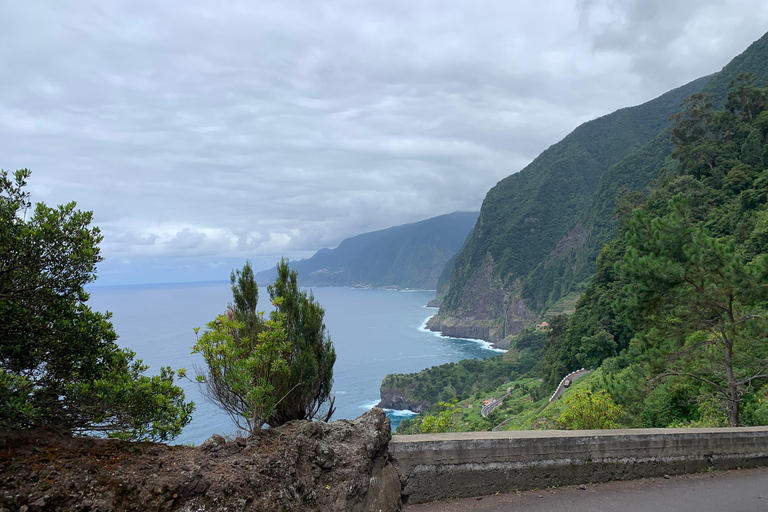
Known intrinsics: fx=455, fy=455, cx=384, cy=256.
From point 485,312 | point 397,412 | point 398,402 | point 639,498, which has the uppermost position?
point 639,498

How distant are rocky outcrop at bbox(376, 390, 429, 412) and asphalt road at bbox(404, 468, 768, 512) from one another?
5999 centimetres

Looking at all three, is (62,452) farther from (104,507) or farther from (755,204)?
(755,204)

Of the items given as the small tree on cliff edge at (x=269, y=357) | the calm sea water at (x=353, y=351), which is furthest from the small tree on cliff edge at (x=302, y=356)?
the calm sea water at (x=353, y=351)

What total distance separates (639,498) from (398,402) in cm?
6129

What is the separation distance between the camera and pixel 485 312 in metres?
128

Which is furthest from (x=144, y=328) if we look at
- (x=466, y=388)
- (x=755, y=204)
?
(x=755, y=204)

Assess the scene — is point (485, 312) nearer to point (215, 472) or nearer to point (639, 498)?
point (639, 498)

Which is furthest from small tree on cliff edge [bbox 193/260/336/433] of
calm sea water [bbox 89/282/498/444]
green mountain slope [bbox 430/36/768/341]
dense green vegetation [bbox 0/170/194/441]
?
green mountain slope [bbox 430/36/768/341]

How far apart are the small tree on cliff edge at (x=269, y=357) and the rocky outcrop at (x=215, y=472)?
487mm

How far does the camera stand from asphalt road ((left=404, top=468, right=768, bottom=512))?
4.43m

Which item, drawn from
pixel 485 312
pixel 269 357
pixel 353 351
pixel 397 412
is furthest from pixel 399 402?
pixel 485 312

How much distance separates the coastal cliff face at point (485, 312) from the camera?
378 feet

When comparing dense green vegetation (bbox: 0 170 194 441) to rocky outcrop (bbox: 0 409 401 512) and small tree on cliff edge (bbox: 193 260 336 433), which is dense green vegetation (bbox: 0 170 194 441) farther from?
small tree on cliff edge (bbox: 193 260 336 433)

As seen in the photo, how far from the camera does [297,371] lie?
5.34 metres
